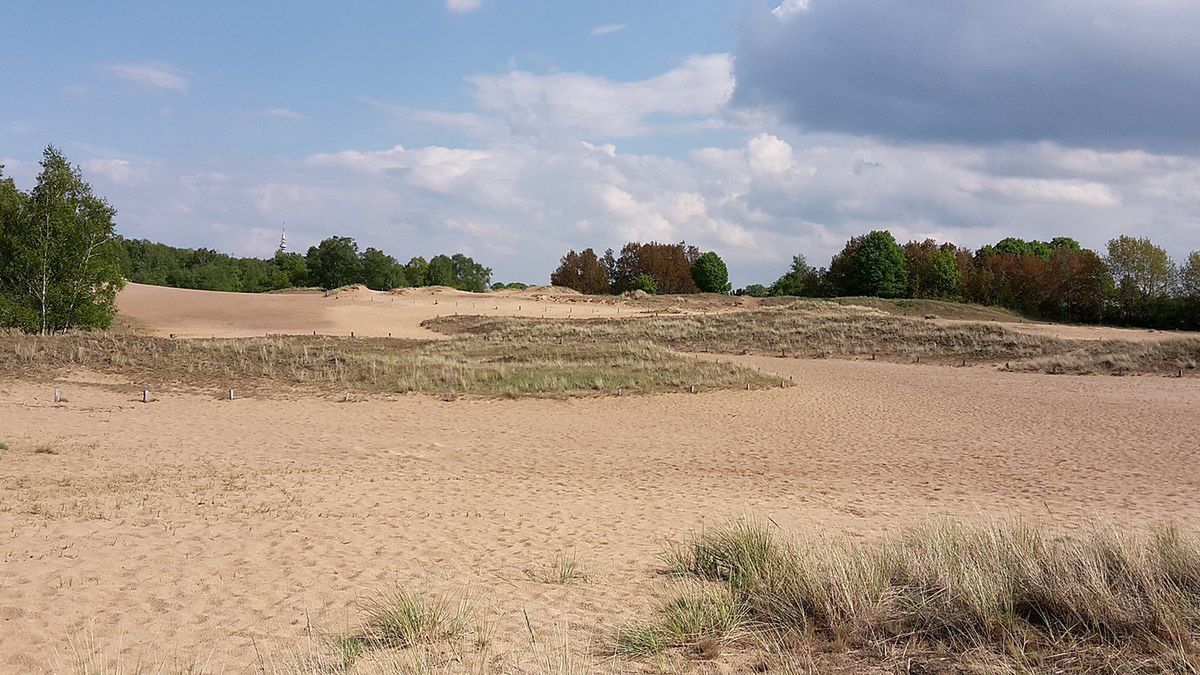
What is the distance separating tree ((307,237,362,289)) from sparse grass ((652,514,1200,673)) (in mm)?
83712

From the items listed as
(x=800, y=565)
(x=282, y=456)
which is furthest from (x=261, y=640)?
(x=282, y=456)

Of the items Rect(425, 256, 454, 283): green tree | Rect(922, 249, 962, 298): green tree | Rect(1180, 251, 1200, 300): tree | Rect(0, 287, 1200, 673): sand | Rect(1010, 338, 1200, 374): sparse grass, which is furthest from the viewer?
Rect(425, 256, 454, 283): green tree

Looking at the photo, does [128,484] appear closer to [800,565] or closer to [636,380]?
[800,565]

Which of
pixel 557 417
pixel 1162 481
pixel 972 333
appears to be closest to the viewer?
pixel 1162 481

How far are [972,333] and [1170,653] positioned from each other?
40245 mm

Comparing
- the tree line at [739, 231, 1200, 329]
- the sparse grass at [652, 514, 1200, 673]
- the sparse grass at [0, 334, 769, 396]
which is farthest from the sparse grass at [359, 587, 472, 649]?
the tree line at [739, 231, 1200, 329]

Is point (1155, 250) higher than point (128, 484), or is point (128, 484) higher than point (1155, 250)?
point (1155, 250)

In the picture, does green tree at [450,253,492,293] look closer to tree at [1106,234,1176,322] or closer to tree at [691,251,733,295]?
tree at [691,251,733,295]

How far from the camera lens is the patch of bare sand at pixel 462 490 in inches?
241

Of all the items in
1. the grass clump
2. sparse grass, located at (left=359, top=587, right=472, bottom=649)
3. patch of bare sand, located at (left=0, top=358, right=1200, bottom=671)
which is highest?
the grass clump

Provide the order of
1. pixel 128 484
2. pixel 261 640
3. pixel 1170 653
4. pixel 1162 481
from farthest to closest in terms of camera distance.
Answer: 1. pixel 1162 481
2. pixel 128 484
3. pixel 261 640
4. pixel 1170 653

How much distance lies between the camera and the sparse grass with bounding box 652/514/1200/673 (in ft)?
15.2

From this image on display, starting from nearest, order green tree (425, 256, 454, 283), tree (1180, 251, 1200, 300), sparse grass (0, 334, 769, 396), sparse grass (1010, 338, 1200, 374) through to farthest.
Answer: sparse grass (0, 334, 769, 396), sparse grass (1010, 338, 1200, 374), tree (1180, 251, 1200, 300), green tree (425, 256, 454, 283)

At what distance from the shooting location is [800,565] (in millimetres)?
5992
